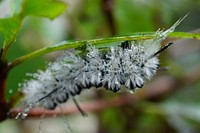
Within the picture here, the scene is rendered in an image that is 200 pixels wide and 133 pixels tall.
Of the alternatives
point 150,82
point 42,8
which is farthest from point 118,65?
point 150,82

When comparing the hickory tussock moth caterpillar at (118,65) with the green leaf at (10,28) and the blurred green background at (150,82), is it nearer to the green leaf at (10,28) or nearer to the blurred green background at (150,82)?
the green leaf at (10,28)

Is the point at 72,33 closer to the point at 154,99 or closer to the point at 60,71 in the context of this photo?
the point at 154,99

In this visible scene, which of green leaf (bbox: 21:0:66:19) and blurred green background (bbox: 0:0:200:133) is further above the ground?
green leaf (bbox: 21:0:66:19)

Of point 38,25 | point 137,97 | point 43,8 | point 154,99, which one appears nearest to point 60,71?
point 43,8

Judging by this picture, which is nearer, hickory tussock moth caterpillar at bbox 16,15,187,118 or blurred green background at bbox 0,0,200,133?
hickory tussock moth caterpillar at bbox 16,15,187,118

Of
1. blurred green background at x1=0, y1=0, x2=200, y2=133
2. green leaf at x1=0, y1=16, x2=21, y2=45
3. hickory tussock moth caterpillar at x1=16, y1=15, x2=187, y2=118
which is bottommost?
blurred green background at x1=0, y1=0, x2=200, y2=133

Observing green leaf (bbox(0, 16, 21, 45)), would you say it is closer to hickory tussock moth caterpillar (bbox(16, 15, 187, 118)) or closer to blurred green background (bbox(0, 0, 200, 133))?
hickory tussock moth caterpillar (bbox(16, 15, 187, 118))

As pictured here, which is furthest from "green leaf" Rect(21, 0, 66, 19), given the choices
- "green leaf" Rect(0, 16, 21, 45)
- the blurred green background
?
the blurred green background
